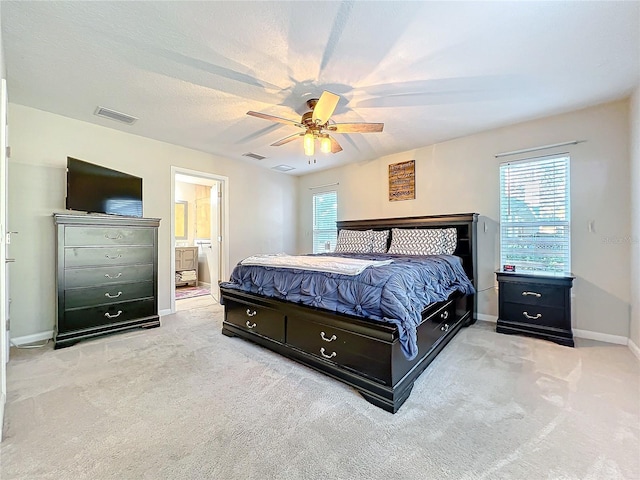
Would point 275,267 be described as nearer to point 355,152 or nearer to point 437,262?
point 437,262

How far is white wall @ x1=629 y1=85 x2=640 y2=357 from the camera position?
2578 millimetres

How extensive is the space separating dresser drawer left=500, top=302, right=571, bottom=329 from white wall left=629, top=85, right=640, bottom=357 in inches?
20.6

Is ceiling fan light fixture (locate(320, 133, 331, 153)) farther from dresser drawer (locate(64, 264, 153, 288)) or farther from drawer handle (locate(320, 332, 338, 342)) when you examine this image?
dresser drawer (locate(64, 264, 153, 288))

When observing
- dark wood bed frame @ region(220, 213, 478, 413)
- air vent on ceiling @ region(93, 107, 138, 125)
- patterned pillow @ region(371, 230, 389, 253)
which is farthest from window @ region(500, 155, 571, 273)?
air vent on ceiling @ region(93, 107, 138, 125)

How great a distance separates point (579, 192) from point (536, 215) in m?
0.45

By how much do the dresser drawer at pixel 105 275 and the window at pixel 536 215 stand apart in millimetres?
4585

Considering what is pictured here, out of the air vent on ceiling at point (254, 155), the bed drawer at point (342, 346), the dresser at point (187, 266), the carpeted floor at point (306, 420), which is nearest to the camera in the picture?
the carpeted floor at point (306, 420)

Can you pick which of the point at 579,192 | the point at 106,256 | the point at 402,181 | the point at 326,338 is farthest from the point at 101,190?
the point at 579,192

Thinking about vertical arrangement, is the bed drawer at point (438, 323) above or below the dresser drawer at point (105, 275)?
below

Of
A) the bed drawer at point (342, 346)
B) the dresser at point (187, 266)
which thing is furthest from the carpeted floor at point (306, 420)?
the dresser at point (187, 266)

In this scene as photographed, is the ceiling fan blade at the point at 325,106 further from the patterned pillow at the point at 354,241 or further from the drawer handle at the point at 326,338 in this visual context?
the patterned pillow at the point at 354,241

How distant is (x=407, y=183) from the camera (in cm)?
444

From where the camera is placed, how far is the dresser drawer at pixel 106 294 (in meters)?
2.91

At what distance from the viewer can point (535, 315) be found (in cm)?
300
